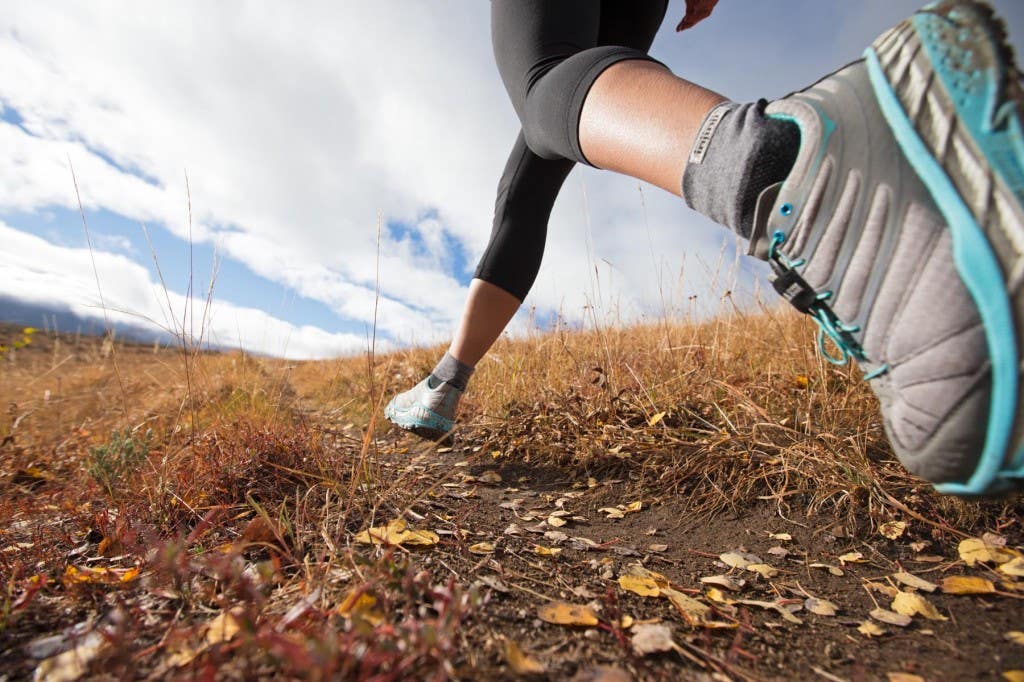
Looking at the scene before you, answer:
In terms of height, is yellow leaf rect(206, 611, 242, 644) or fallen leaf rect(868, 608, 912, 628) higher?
fallen leaf rect(868, 608, 912, 628)

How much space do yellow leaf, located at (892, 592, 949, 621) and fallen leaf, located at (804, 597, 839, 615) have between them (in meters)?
0.11

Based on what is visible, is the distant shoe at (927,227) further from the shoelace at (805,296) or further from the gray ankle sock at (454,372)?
the gray ankle sock at (454,372)

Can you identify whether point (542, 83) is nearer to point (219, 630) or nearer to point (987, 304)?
point (987, 304)

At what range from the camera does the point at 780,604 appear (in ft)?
3.19

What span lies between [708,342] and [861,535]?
135 centimetres

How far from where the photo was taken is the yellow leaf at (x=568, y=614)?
79 centimetres

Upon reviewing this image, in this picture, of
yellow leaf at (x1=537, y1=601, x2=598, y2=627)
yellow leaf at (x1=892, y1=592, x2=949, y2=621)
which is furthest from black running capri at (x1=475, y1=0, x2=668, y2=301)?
yellow leaf at (x1=892, y1=592, x2=949, y2=621)

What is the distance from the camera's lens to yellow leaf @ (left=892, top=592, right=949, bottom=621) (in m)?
0.92

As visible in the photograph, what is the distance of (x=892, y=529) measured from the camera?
48.4 inches

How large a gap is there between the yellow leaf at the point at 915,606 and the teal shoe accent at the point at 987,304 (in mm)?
409

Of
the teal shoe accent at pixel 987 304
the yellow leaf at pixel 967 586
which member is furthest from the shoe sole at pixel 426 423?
the teal shoe accent at pixel 987 304

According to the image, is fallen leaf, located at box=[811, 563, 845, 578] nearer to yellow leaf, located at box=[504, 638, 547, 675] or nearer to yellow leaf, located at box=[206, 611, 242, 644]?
yellow leaf, located at box=[504, 638, 547, 675]

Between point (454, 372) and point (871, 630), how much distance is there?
1.43 meters

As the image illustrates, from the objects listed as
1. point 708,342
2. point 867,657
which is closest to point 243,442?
point 867,657
